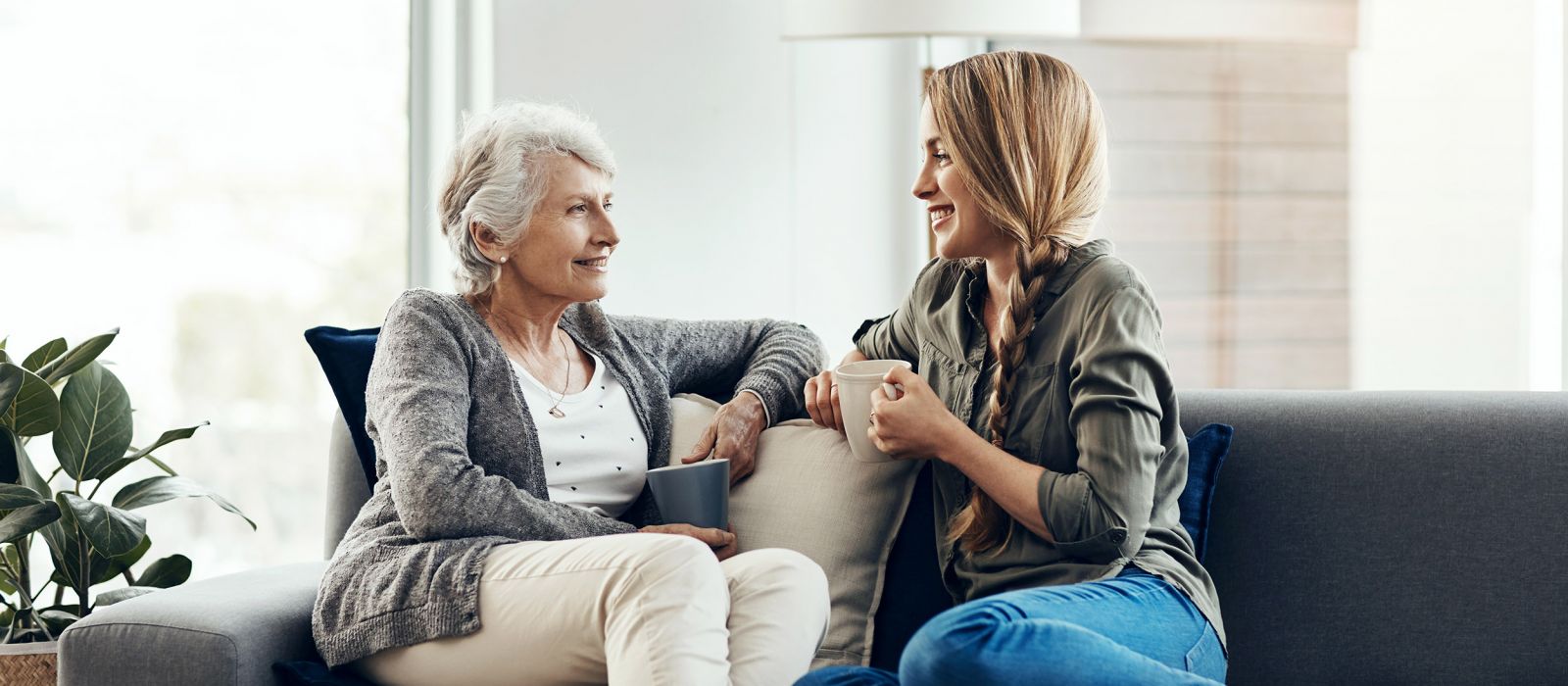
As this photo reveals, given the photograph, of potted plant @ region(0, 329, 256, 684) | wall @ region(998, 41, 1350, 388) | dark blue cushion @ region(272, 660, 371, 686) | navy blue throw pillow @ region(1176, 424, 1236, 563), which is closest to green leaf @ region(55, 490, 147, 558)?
potted plant @ region(0, 329, 256, 684)

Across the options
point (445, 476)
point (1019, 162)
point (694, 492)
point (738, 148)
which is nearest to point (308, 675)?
point (445, 476)

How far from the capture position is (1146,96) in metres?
3.09

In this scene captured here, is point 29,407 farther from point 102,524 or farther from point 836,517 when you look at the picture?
point 836,517

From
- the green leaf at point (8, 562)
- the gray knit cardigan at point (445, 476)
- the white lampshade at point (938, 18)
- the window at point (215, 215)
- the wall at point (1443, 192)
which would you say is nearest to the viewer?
the gray knit cardigan at point (445, 476)

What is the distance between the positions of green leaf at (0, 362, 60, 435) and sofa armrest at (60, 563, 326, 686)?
46 cm

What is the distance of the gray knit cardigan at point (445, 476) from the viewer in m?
1.59

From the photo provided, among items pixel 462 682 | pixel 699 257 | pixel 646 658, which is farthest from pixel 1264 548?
pixel 699 257

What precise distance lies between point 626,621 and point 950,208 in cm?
65

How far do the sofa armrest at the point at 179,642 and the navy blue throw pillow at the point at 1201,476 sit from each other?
44.9 inches

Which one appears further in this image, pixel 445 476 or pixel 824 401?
pixel 824 401

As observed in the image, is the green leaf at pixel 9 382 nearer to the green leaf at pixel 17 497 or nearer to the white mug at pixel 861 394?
the green leaf at pixel 17 497

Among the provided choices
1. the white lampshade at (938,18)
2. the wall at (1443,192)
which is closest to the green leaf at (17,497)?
the white lampshade at (938,18)

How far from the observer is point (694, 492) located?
1.71m

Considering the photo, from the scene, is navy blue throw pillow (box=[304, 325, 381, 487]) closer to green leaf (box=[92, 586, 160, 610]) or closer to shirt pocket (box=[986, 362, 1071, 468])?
green leaf (box=[92, 586, 160, 610])
